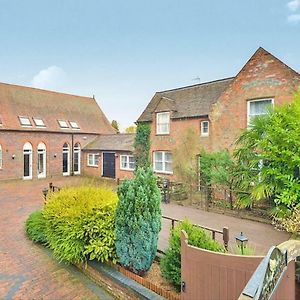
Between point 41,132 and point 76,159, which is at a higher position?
point 41,132

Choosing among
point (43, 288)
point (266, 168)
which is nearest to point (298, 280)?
point (266, 168)

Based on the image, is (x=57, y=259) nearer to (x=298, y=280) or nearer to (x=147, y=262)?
(x=147, y=262)

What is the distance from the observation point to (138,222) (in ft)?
18.5

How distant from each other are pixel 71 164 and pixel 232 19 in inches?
762

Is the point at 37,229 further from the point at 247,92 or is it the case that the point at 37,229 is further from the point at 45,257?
the point at 247,92

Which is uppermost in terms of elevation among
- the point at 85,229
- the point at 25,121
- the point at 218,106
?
the point at 25,121

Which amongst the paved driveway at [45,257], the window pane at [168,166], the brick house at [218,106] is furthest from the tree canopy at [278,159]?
the window pane at [168,166]

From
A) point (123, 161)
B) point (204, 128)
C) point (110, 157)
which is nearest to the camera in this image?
point (204, 128)

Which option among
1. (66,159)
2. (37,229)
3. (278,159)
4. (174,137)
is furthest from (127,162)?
(278,159)

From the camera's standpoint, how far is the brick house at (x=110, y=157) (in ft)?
72.4

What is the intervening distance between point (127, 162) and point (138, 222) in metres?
16.6

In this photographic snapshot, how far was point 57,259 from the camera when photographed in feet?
23.1

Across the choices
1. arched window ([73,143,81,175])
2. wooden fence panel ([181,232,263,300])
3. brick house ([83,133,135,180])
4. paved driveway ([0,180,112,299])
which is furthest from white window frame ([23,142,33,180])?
wooden fence panel ([181,232,263,300])

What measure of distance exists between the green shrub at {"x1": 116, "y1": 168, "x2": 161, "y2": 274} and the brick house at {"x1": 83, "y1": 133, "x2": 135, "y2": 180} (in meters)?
15.2
